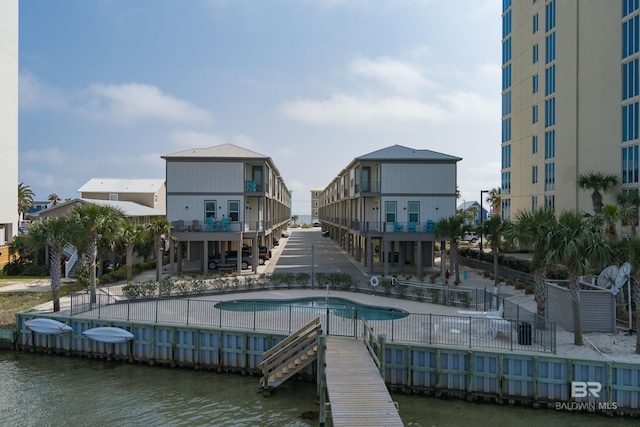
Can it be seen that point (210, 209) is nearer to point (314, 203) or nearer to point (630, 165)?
point (630, 165)

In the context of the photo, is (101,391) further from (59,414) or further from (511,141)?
(511,141)

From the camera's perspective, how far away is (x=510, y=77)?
5331cm

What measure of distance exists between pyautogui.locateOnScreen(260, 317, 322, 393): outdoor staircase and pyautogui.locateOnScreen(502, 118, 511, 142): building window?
44.1 metres

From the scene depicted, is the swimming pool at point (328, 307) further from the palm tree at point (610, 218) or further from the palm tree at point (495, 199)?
the palm tree at point (495, 199)

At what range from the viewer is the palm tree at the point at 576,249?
1694 cm

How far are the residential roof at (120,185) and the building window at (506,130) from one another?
43.2 meters

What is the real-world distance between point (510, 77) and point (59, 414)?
53.7 m

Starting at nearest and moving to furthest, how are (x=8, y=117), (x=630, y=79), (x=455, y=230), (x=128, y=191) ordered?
(x=455, y=230) → (x=630, y=79) → (x=8, y=117) → (x=128, y=191)

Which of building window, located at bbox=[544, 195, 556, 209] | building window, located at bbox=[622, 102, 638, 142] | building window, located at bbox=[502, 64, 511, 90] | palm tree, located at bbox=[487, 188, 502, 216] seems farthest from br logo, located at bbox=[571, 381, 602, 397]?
palm tree, located at bbox=[487, 188, 502, 216]

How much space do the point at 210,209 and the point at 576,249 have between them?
2645 cm

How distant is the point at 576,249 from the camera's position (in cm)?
1672

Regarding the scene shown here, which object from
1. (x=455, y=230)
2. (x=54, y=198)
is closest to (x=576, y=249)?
(x=455, y=230)

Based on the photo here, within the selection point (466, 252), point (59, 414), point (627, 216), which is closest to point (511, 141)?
point (466, 252)

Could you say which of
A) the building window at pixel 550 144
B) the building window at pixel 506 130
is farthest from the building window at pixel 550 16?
the building window at pixel 506 130
